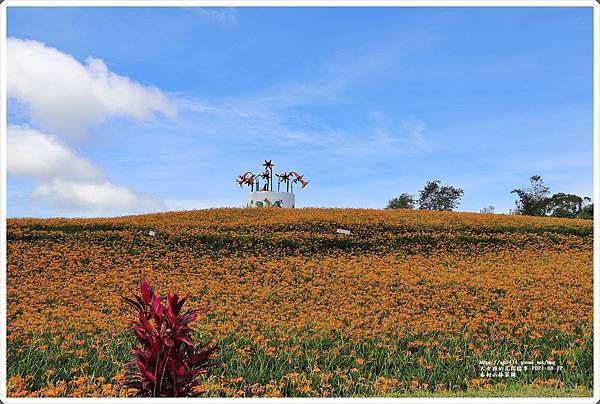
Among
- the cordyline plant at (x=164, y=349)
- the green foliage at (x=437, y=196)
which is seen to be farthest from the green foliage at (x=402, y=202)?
the cordyline plant at (x=164, y=349)

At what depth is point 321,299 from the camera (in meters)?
9.48

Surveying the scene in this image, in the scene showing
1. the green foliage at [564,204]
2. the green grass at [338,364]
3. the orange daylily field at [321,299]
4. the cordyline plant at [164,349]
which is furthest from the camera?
the green foliage at [564,204]

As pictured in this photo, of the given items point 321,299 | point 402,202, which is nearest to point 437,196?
point 402,202

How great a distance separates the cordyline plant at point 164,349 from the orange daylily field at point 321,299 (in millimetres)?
784

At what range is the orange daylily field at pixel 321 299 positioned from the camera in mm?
6078

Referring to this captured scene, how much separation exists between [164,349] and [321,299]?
19.4 feet

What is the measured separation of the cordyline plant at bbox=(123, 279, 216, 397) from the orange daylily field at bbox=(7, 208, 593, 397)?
2.57 feet

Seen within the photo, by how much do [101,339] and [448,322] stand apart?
194 inches

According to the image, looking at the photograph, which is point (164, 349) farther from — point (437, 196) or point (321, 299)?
point (437, 196)

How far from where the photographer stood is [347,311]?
8672 millimetres

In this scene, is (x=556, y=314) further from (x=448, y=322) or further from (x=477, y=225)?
(x=477, y=225)

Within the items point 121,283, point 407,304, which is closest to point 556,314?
point 407,304

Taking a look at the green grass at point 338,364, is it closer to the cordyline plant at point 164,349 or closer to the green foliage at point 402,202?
the cordyline plant at point 164,349

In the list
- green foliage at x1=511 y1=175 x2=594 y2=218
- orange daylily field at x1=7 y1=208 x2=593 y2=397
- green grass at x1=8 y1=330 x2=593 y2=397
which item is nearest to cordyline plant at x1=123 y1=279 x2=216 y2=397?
orange daylily field at x1=7 y1=208 x2=593 y2=397
